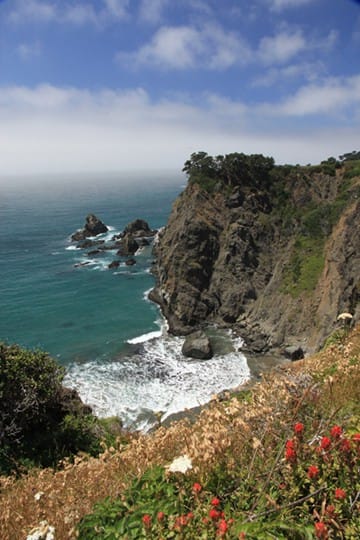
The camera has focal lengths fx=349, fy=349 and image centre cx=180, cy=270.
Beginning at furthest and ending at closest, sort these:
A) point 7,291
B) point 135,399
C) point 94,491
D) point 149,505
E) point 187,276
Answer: point 7,291 → point 187,276 → point 135,399 → point 94,491 → point 149,505

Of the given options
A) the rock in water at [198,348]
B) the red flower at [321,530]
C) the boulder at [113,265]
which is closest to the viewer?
the red flower at [321,530]

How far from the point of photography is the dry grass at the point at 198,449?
12.3ft

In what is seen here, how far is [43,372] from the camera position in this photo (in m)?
15.4

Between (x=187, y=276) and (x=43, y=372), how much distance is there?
3163 cm

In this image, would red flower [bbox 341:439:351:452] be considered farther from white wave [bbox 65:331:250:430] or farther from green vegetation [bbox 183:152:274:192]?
green vegetation [bbox 183:152:274:192]

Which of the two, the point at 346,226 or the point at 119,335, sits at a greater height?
the point at 346,226

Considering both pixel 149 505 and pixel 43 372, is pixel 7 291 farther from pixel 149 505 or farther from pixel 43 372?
pixel 149 505

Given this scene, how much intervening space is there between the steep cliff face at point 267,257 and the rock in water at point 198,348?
468 centimetres

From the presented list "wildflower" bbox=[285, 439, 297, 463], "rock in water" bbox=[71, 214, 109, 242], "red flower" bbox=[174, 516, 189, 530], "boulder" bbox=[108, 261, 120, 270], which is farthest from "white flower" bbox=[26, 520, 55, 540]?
"rock in water" bbox=[71, 214, 109, 242]

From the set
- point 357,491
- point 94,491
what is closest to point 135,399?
point 94,491

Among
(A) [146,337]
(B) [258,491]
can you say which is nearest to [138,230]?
(A) [146,337]

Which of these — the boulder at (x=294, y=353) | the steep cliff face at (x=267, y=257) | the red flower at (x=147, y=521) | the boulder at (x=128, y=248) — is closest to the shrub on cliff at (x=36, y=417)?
the red flower at (x=147, y=521)

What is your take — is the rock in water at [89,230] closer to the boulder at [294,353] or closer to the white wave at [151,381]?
the white wave at [151,381]

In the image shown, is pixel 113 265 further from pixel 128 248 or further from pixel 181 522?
pixel 181 522
